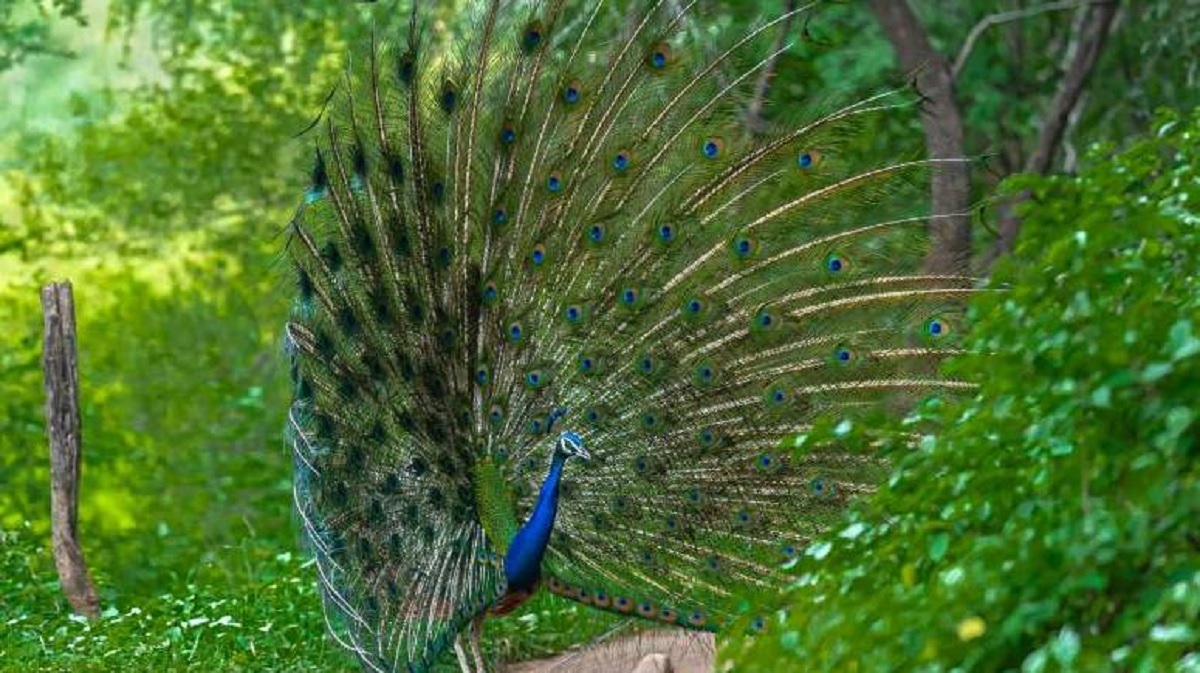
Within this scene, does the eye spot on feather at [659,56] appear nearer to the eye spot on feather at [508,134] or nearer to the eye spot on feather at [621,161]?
the eye spot on feather at [621,161]

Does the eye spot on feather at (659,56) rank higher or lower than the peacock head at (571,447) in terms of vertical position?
higher

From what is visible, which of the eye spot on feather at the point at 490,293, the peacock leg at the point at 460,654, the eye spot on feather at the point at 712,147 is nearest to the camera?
the eye spot on feather at the point at 712,147

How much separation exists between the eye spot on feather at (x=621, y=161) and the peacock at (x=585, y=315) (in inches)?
1.2

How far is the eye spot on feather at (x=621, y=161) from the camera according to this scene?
7.07 meters

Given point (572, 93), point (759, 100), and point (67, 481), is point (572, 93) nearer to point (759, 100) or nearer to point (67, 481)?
point (759, 100)

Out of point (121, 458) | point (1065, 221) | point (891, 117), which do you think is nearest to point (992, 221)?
point (891, 117)

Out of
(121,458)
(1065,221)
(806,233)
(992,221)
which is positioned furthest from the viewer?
(121,458)

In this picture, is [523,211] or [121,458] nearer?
[523,211]

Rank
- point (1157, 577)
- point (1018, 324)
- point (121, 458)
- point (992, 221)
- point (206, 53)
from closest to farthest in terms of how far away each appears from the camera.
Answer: point (1157, 577)
point (1018, 324)
point (992, 221)
point (121, 458)
point (206, 53)

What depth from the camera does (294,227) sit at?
7305 millimetres

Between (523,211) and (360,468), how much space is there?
3.24 ft

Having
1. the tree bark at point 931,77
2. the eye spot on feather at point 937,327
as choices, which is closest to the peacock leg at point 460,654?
the eye spot on feather at point 937,327

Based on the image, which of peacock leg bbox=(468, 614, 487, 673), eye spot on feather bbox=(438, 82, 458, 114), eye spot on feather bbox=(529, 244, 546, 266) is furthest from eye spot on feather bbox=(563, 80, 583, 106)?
peacock leg bbox=(468, 614, 487, 673)

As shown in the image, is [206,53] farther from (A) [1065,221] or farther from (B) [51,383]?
(A) [1065,221]
